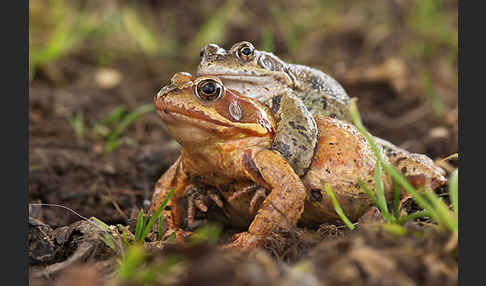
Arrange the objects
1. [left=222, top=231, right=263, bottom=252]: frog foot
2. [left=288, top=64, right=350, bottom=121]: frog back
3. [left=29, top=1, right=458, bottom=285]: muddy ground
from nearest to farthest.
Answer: [left=29, top=1, right=458, bottom=285]: muddy ground < [left=222, top=231, right=263, bottom=252]: frog foot < [left=288, top=64, right=350, bottom=121]: frog back

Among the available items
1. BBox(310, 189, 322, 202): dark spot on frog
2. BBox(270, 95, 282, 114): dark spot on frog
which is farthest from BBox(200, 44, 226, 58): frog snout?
Answer: BBox(310, 189, 322, 202): dark spot on frog

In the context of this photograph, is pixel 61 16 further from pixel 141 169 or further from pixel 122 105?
pixel 141 169

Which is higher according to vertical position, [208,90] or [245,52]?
[245,52]

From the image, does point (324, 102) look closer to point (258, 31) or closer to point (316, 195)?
point (316, 195)

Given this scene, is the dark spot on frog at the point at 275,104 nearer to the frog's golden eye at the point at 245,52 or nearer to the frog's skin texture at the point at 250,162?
the frog's skin texture at the point at 250,162

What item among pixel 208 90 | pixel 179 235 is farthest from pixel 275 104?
pixel 179 235

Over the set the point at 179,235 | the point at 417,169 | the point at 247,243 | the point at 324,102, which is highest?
the point at 324,102

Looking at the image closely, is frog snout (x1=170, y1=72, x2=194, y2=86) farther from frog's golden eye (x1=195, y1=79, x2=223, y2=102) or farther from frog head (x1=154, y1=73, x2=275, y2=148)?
frog's golden eye (x1=195, y1=79, x2=223, y2=102)
